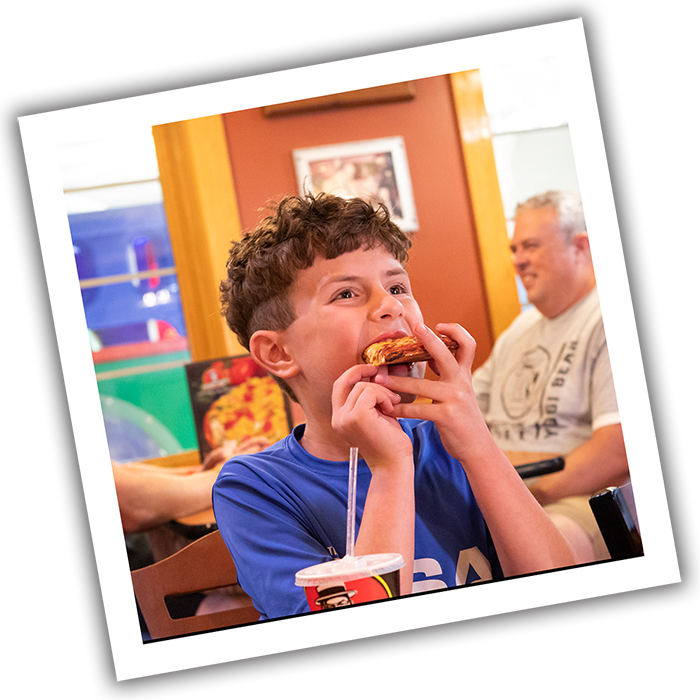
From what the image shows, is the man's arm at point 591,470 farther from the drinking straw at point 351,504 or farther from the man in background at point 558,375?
the drinking straw at point 351,504

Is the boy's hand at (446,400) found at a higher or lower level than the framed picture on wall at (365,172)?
lower

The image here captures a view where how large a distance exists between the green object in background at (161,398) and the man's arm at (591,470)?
0.68 meters

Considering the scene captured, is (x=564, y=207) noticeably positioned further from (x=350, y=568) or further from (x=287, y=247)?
(x=350, y=568)

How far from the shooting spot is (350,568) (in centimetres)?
85

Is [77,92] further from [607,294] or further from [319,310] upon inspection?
[607,294]

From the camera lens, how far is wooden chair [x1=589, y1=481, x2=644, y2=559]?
39.8 inches

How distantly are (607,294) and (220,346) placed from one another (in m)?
0.70

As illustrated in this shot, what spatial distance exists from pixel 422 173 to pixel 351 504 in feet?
2.08

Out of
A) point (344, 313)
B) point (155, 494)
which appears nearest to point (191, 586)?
point (155, 494)

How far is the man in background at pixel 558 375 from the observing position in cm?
113

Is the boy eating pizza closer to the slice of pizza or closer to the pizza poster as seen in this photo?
the slice of pizza

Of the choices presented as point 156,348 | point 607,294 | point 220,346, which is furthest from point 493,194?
point 156,348

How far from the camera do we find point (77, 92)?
1.00m

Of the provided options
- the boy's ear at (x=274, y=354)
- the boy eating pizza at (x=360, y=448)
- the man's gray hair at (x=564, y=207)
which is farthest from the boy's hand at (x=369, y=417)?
the man's gray hair at (x=564, y=207)
